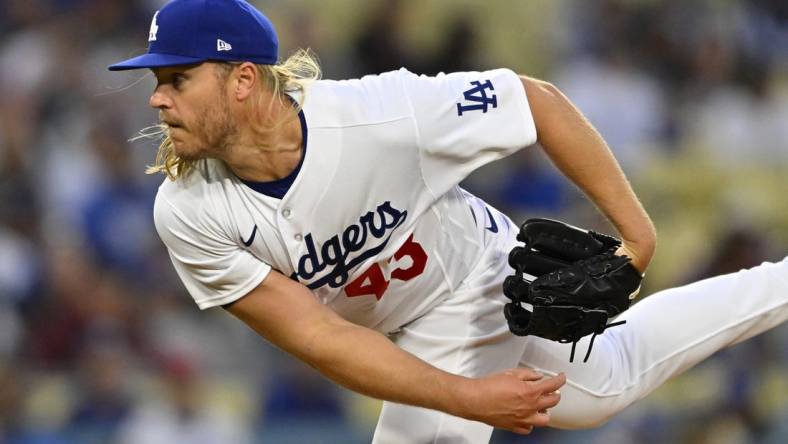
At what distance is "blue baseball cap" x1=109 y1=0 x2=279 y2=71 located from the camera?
2.82 meters

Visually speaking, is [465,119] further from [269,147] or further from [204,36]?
[204,36]

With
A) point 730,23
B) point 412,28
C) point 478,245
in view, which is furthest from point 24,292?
point 730,23

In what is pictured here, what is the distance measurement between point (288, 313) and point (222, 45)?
2.13ft

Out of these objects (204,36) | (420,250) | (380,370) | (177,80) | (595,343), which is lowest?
(595,343)

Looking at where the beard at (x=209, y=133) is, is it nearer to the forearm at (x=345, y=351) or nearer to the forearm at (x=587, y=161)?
the forearm at (x=345, y=351)

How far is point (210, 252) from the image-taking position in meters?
3.00

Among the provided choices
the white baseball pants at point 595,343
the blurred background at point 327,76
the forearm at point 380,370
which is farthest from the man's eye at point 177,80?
the blurred background at point 327,76

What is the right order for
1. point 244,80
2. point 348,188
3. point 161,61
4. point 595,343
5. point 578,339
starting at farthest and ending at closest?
point 595,343 → point 578,339 → point 348,188 → point 244,80 → point 161,61

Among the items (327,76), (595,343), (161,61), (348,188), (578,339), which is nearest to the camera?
(161,61)

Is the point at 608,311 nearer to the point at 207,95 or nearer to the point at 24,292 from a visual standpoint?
the point at 207,95

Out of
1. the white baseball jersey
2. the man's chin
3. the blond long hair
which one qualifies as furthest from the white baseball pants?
the man's chin

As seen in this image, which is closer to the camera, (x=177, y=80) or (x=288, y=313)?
(x=177, y=80)

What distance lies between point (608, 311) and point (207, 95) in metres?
1.11

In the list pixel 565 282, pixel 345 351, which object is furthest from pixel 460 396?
pixel 565 282
